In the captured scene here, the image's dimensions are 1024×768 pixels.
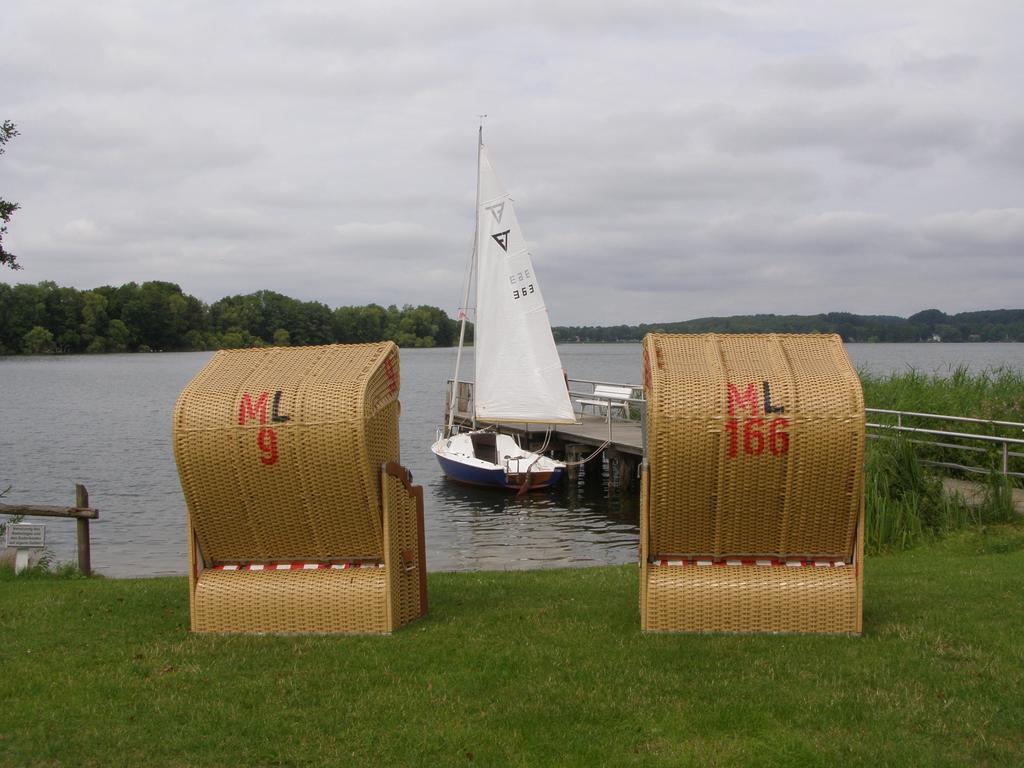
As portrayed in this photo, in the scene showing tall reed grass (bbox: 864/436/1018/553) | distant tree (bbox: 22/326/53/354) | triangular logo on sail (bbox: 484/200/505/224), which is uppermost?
triangular logo on sail (bbox: 484/200/505/224)

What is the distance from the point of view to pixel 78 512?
1162 centimetres

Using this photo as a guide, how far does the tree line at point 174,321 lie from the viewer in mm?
129125

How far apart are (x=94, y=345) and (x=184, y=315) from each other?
13.0 m

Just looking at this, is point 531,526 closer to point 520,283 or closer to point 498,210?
point 520,283

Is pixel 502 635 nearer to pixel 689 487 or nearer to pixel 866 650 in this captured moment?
pixel 689 487

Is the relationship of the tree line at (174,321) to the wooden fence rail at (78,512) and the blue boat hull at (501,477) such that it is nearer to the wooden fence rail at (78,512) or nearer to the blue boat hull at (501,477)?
the blue boat hull at (501,477)

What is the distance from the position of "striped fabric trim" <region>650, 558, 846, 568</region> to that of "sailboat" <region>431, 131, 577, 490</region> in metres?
19.4

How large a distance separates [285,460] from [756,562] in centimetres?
359

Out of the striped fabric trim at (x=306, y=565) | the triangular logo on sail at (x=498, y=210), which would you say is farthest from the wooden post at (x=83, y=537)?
the triangular logo on sail at (x=498, y=210)

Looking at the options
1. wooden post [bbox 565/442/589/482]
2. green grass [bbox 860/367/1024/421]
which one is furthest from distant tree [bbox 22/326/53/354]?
green grass [bbox 860/367/1024/421]

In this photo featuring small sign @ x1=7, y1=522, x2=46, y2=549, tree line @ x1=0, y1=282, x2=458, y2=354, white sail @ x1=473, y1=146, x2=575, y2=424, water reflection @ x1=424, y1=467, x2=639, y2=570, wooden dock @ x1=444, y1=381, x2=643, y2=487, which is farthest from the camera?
tree line @ x1=0, y1=282, x2=458, y2=354

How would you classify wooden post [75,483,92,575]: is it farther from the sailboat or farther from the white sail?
the white sail

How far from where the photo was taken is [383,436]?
26.4 feet

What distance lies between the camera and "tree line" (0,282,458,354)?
5084 inches
